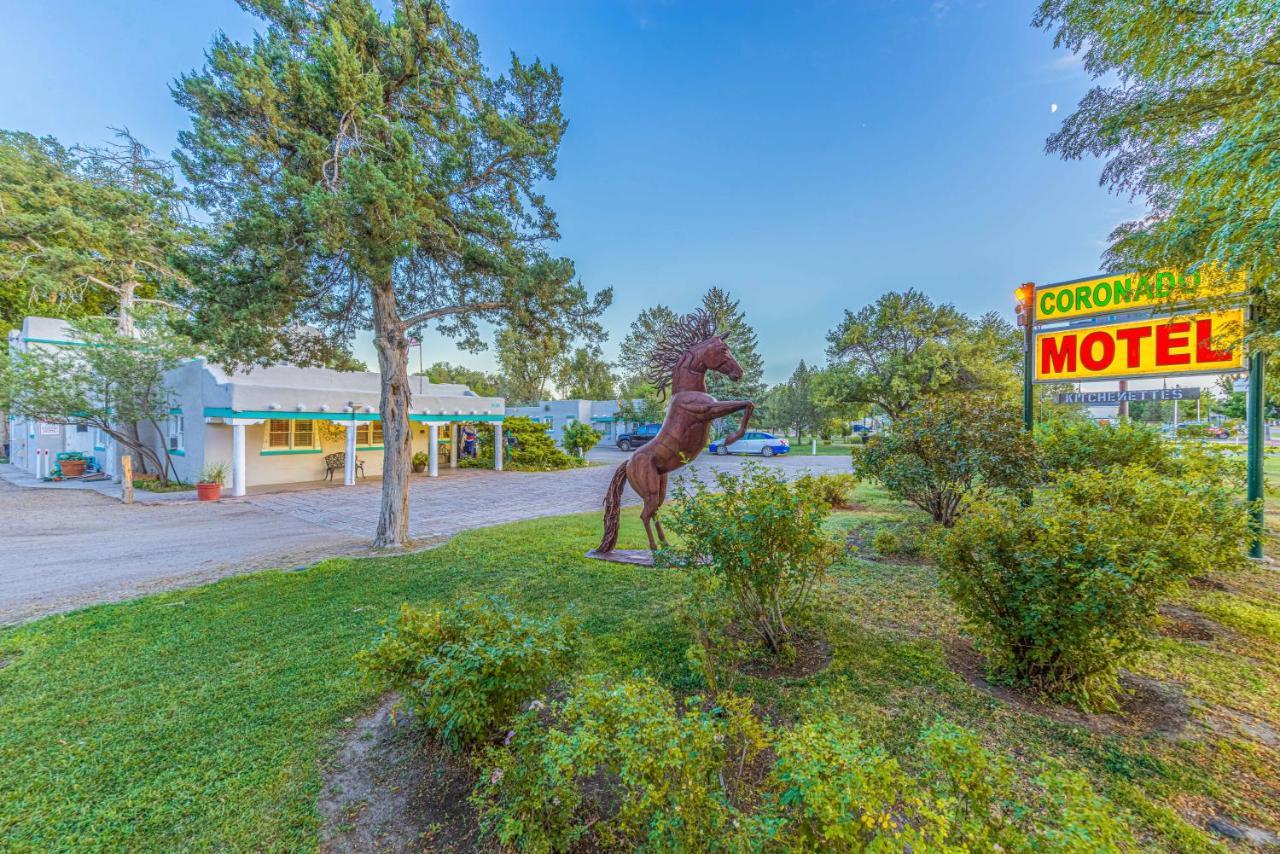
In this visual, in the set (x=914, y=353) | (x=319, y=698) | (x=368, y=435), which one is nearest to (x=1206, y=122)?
(x=319, y=698)

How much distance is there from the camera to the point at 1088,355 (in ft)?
19.6

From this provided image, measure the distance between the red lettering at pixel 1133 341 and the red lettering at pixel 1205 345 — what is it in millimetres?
396

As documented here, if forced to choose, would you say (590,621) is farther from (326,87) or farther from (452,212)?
(326,87)

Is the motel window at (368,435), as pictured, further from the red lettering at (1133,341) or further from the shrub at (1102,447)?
the red lettering at (1133,341)

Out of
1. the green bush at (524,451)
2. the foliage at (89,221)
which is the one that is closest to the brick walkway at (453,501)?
the green bush at (524,451)

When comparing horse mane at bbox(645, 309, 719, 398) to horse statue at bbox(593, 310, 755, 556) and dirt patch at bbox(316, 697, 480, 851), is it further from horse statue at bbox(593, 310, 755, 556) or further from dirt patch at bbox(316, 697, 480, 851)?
dirt patch at bbox(316, 697, 480, 851)

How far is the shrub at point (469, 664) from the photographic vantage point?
2012 mm

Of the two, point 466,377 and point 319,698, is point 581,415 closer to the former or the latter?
point 466,377

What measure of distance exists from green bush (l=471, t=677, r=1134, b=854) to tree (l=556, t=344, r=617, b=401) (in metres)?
41.4

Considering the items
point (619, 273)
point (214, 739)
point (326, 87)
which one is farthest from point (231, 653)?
point (619, 273)

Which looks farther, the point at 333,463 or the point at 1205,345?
the point at 333,463

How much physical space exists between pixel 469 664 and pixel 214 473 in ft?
46.5

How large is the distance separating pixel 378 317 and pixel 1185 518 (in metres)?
8.50

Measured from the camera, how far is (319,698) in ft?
9.29
